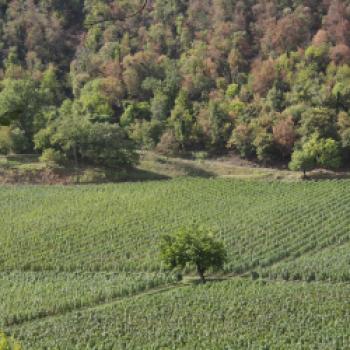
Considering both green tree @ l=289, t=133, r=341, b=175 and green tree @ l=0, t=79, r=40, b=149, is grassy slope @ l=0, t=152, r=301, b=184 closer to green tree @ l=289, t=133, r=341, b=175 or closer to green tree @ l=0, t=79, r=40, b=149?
green tree @ l=289, t=133, r=341, b=175

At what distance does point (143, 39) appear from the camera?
353ft

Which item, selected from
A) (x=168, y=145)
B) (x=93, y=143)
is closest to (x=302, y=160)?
(x=168, y=145)

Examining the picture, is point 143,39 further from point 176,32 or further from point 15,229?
point 15,229

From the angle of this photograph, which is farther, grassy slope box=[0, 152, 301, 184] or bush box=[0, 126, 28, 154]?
bush box=[0, 126, 28, 154]

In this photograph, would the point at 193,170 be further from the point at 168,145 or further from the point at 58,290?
the point at 58,290

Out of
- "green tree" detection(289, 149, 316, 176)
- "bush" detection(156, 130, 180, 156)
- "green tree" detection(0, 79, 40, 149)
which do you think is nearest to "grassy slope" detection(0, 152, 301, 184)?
"green tree" detection(289, 149, 316, 176)

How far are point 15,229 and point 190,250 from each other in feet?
64.4

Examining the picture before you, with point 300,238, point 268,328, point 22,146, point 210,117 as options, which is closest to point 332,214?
point 300,238

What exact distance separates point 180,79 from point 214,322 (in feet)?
222

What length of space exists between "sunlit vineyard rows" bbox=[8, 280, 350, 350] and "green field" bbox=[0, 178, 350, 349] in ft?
0.27

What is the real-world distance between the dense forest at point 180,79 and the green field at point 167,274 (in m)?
12.4

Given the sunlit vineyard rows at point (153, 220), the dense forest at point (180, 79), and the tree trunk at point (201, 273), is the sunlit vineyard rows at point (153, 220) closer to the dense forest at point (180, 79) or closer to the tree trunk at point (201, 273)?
the tree trunk at point (201, 273)

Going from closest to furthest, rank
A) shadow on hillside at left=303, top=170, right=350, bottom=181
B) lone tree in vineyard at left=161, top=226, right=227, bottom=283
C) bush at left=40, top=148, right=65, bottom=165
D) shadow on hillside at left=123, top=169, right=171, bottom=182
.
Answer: lone tree in vineyard at left=161, top=226, right=227, bottom=283 < shadow on hillside at left=123, top=169, right=171, bottom=182 < shadow on hillside at left=303, top=170, right=350, bottom=181 < bush at left=40, top=148, right=65, bottom=165

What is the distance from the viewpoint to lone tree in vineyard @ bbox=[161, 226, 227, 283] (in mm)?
39906
